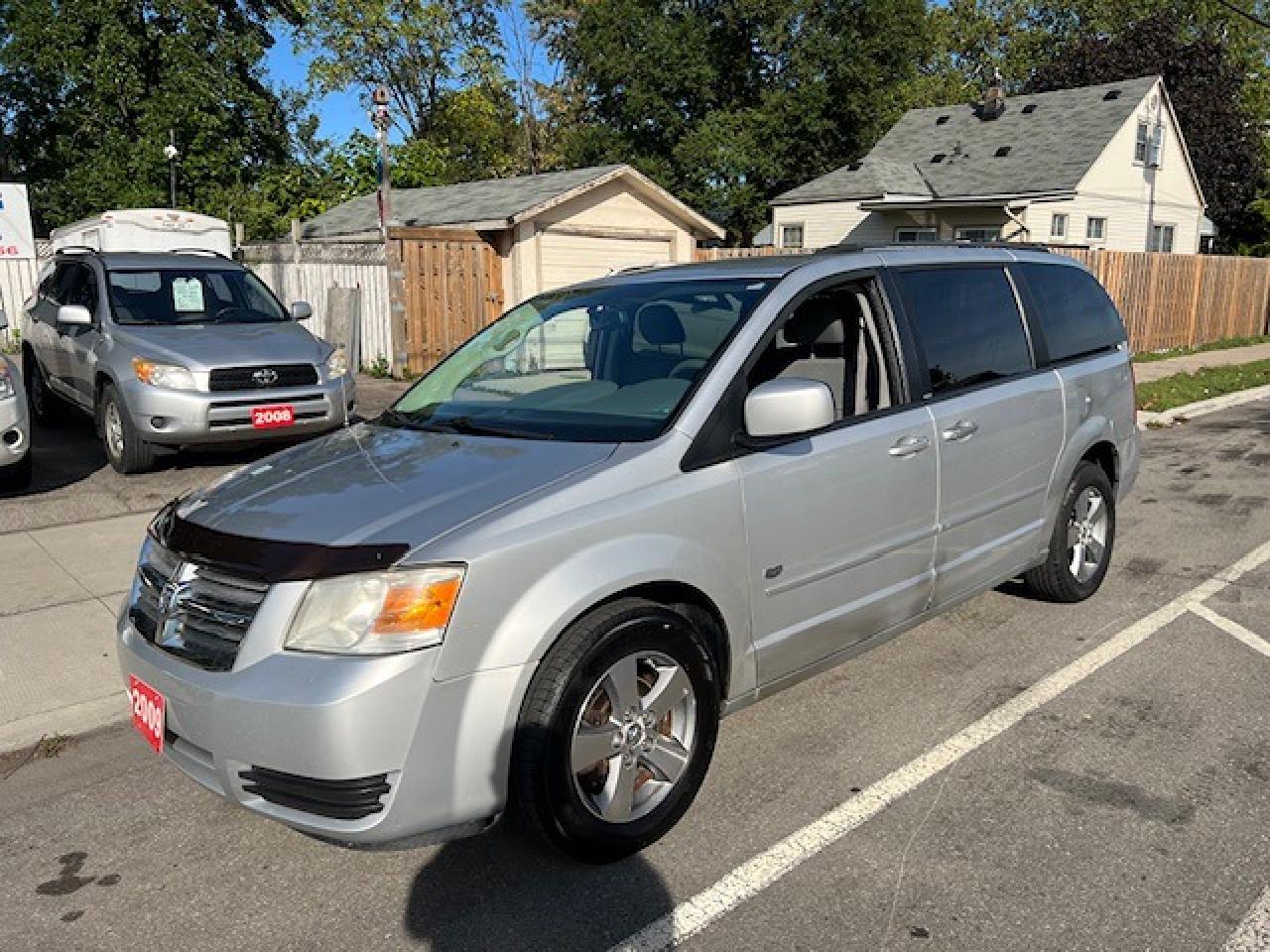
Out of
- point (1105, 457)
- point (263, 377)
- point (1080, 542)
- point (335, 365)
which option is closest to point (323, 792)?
point (1080, 542)

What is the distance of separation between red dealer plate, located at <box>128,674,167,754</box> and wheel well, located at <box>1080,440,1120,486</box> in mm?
4359

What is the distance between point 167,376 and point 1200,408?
1175cm

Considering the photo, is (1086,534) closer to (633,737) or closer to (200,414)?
(633,737)

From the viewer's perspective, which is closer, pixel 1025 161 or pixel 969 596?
pixel 969 596

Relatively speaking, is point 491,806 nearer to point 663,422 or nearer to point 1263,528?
point 663,422

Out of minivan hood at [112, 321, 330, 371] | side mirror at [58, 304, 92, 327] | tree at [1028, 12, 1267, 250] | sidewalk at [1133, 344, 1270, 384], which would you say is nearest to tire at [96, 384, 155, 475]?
minivan hood at [112, 321, 330, 371]

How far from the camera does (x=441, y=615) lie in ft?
8.91

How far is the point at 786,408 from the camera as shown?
3285mm

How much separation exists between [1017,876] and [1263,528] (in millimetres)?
5147

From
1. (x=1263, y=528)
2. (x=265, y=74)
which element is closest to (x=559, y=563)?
(x=1263, y=528)

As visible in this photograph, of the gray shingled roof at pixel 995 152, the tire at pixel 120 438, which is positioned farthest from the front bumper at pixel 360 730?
the gray shingled roof at pixel 995 152

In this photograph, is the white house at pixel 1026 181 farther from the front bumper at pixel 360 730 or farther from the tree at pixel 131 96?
the front bumper at pixel 360 730

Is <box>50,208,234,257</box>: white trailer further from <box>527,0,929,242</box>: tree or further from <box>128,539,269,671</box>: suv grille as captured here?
<box>527,0,929,242</box>: tree

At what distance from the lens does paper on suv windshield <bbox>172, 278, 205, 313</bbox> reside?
29.7 ft
